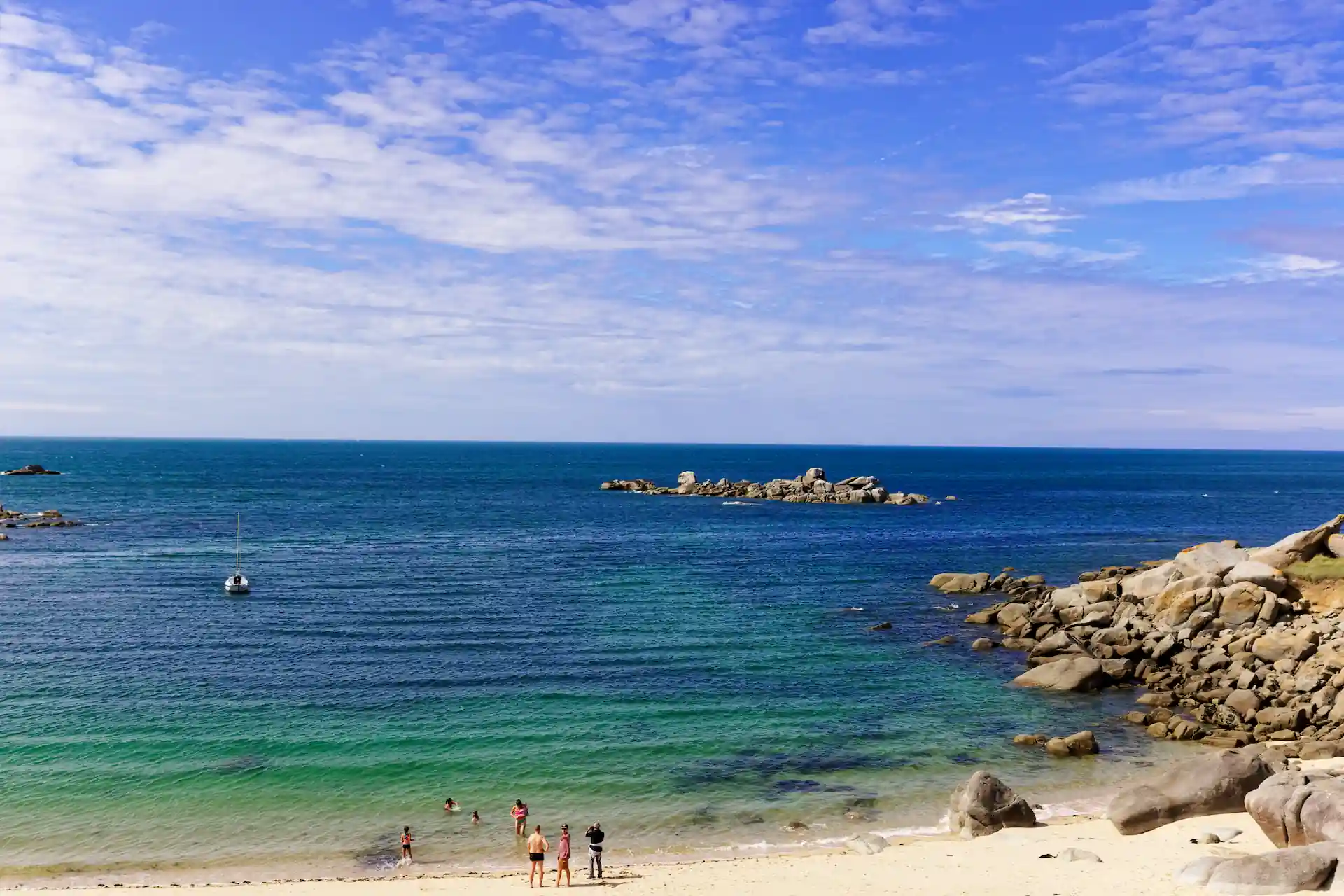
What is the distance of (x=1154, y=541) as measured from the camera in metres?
100

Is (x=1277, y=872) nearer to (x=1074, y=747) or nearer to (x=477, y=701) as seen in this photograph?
(x=1074, y=747)

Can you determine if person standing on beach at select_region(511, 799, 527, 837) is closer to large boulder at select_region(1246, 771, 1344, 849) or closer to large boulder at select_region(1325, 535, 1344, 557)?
large boulder at select_region(1246, 771, 1344, 849)

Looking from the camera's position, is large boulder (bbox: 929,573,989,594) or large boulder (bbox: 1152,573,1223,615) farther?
large boulder (bbox: 929,573,989,594)

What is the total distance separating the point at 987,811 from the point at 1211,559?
123ft

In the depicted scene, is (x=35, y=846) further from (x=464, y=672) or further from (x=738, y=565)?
(x=738, y=565)

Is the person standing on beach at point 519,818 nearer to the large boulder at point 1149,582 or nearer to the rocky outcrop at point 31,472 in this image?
the large boulder at point 1149,582

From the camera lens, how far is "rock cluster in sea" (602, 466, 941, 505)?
14775cm

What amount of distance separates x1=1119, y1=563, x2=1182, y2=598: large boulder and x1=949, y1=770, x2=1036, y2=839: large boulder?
30.2 m

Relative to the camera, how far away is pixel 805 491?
154000 mm

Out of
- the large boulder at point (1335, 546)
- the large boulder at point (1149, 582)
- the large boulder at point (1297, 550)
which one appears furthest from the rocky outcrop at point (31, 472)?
the large boulder at point (1335, 546)

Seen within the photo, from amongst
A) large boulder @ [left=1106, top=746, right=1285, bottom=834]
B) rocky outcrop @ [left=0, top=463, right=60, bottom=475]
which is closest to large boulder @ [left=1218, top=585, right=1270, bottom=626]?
large boulder @ [left=1106, top=746, right=1285, bottom=834]

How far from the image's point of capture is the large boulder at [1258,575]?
5053 centimetres

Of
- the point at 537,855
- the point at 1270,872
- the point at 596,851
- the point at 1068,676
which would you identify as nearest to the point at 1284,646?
the point at 1068,676

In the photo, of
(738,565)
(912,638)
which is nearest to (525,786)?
(912,638)
